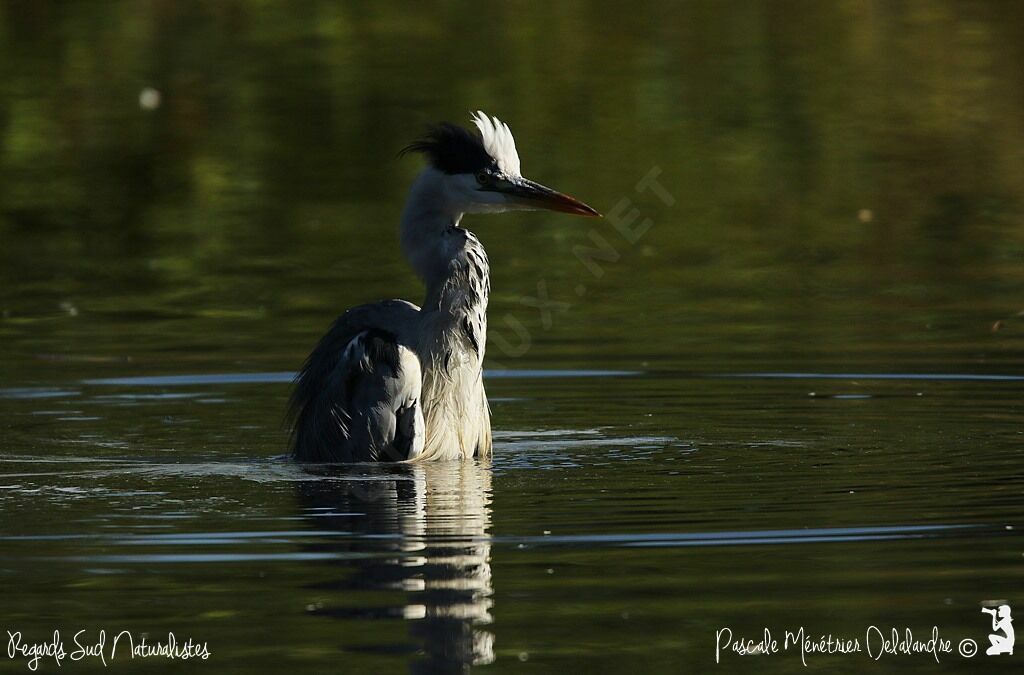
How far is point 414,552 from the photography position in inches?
328

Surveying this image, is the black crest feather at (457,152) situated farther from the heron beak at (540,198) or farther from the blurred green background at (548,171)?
the blurred green background at (548,171)

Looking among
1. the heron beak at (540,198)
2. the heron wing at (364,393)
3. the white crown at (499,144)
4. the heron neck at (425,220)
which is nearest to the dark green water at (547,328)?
the heron wing at (364,393)

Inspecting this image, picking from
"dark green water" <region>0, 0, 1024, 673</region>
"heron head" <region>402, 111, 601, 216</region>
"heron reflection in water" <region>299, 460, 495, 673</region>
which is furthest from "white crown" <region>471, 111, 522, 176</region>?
"heron reflection in water" <region>299, 460, 495, 673</region>

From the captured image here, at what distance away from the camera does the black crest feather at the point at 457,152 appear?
11492mm

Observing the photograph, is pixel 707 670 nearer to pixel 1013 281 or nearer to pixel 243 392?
pixel 243 392

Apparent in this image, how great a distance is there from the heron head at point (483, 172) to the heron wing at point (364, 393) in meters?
0.76

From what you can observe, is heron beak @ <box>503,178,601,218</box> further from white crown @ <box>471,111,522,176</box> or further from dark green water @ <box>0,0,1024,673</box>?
dark green water @ <box>0,0,1024,673</box>

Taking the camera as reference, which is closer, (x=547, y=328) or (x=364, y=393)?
(x=364, y=393)

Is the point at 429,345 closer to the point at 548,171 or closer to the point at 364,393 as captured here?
the point at 364,393

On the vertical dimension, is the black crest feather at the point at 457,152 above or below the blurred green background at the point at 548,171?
below

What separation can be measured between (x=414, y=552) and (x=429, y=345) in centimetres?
298

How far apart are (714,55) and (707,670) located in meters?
22.1

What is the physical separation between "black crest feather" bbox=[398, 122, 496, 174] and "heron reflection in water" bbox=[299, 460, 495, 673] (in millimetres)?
1674

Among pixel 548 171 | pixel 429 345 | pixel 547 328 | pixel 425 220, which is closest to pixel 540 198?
pixel 425 220
